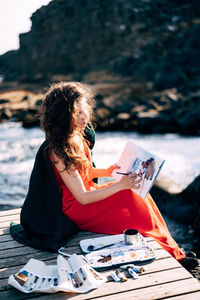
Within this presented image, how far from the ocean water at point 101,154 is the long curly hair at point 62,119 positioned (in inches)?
206

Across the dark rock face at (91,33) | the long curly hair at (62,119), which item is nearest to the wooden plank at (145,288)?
the long curly hair at (62,119)

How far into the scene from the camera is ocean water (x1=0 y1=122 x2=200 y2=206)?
30.0 feet

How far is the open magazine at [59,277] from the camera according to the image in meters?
2.34

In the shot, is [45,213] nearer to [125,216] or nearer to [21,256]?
[21,256]

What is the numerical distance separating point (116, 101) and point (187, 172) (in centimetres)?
1156

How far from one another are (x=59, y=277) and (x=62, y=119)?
44.0 inches

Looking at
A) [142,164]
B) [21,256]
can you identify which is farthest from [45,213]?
[142,164]

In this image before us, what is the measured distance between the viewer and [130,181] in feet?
9.66

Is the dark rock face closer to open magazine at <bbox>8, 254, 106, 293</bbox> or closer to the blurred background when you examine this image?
the blurred background

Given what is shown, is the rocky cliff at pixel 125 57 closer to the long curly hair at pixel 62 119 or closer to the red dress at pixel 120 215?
the red dress at pixel 120 215

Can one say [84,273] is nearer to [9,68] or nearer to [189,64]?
[189,64]

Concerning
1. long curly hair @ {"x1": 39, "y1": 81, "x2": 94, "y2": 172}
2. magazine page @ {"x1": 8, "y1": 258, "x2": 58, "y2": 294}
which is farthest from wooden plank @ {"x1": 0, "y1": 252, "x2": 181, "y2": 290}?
long curly hair @ {"x1": 39, "y1": 81, "x2": 94, "y2": 172}

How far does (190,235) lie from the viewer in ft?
18.1

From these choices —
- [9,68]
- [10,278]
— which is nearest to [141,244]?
[10,278]
